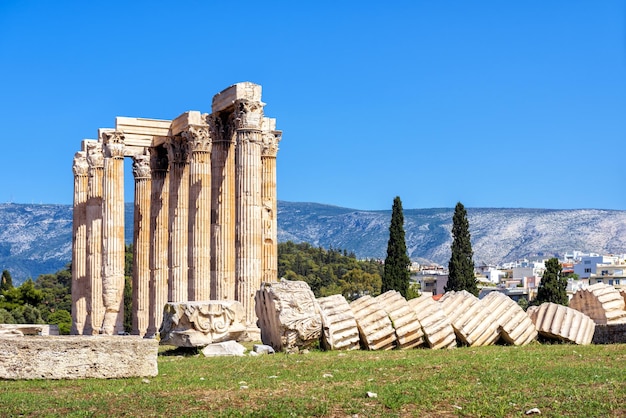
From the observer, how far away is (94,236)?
45875 millimetres

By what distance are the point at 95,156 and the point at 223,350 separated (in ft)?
82.0

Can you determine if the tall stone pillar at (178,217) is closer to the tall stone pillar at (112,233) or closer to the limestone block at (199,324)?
the tall stone pillar at (112,233)

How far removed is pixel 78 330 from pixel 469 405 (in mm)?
35118

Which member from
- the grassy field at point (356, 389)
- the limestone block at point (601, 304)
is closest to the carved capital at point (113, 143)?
the limestone block at point (601, 304)

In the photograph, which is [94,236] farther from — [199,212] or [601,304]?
[601,304]

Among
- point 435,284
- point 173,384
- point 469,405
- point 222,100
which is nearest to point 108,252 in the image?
point 222,100

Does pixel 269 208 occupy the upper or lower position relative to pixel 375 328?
upper

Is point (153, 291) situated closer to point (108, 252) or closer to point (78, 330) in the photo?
point (108, 252)

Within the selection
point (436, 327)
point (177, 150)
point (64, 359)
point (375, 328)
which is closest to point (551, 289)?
point (177, 150)

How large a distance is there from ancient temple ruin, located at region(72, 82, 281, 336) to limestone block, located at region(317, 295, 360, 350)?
11.6 m

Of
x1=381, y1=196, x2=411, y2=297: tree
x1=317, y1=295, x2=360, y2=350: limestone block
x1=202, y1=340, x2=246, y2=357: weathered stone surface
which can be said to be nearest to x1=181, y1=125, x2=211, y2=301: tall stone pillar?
x1=202, y1=340, x2=246, y2=357: weathered stone surface

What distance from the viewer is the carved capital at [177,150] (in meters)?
41.0

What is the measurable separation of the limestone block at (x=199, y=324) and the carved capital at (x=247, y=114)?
35.8 feet

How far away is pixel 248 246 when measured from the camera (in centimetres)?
3419
